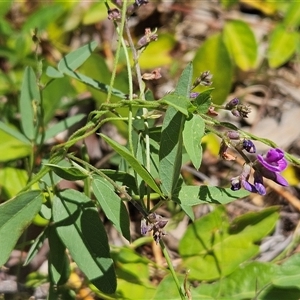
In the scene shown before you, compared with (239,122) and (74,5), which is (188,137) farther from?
(74,5)

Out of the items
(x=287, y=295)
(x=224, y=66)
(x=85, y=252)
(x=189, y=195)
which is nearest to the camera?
(x=189, y=195)

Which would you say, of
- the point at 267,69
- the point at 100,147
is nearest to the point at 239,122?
the point at 267,69

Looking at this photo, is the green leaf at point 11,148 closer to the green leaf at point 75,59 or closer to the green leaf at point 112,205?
the green leaf at point 75,59

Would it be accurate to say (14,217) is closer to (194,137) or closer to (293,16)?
(194,137)

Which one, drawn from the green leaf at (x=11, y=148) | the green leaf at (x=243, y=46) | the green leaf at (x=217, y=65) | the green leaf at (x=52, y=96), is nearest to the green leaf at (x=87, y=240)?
the green leaf at (x=11, y=148)

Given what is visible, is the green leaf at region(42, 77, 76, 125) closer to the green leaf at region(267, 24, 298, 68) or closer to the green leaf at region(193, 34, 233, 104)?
the green leaf at region(193, 34, 233, 104)

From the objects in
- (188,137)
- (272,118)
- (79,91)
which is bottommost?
(272,118)

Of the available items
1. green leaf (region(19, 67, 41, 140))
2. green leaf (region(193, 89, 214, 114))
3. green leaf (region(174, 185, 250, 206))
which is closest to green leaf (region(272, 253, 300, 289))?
green leaf (region(174, 185, 250, 206))

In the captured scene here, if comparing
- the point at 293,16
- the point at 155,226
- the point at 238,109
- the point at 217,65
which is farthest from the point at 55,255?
the point at 293,16
